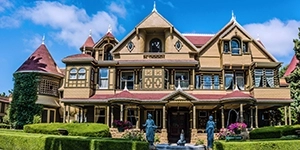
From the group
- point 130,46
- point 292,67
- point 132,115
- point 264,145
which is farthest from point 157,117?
point 292,67

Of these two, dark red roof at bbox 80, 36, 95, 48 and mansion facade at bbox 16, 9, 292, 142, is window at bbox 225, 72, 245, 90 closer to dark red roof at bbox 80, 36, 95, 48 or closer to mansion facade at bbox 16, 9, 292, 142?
mansion facade at bbox 16, 9, 292, 142

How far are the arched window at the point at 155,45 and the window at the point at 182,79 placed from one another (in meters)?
3.29

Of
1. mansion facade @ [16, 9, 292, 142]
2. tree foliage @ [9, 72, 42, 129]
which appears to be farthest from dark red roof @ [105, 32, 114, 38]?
tree foliage @ [9, 72, 42, 129]

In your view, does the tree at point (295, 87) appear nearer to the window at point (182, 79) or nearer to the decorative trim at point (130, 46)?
the window at point (182, 79)

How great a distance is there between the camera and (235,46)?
29.2 m

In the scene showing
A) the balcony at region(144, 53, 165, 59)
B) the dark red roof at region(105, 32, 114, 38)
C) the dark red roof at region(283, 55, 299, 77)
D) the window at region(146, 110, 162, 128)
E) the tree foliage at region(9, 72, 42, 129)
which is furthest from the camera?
the dark red roof at region(283, 55, 299, 77)

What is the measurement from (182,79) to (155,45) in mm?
4451

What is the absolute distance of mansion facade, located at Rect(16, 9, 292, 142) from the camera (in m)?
27.2

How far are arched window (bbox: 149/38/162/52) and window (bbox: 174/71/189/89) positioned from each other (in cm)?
329

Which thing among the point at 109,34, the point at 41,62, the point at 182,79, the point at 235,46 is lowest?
the point at 182,79

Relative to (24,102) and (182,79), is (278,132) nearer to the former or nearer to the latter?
(182,79)

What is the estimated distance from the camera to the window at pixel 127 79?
29.2m

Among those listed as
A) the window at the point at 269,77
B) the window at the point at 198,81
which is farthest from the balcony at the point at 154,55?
the window at the point at 269,77

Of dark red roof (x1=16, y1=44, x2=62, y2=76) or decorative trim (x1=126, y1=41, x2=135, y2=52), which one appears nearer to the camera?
decorative trim (x1=126, y1=41, x2=135, y2=52)
